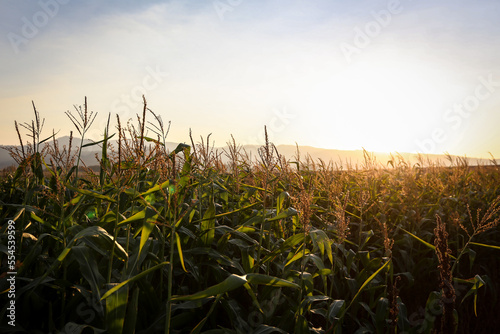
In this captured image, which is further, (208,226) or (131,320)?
(208,226)

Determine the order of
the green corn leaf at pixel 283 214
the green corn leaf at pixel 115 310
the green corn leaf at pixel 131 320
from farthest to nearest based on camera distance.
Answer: the green corn leaf at pixel 283 214
the green corn leaf at pixel 131 320
the green corn leaf at pixel 115 310

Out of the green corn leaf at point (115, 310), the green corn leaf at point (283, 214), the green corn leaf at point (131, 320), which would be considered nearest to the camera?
the green corn leaf at point (115, 310)

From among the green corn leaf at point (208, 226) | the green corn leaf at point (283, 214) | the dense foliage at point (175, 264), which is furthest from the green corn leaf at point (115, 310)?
the green corn leaf at point (283, 214)

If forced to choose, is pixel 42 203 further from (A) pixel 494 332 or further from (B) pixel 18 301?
(A) pixel 494 332

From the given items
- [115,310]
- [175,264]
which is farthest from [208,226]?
[115,310]

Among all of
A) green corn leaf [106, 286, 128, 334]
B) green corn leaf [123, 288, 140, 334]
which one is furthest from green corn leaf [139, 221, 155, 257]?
green corn leaf [123, 288, 140, 334]

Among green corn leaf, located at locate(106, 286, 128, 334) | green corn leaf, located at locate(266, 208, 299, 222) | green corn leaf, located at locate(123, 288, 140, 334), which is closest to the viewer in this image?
green corn leaf, located at locate(106, 286, 128, 334)

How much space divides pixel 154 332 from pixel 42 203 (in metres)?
1.67

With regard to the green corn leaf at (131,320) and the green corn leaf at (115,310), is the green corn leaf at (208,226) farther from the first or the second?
the green corn leaf at (115,310)

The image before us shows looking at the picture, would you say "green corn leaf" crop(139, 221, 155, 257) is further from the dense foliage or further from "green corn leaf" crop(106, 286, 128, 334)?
"green corn leaf" crop(106, 286, 128, 334)

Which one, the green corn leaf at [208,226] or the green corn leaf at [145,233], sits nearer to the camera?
the green corn leaf at [145,233]

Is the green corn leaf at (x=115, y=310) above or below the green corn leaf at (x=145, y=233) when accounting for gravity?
below

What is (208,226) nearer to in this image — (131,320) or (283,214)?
(283,214)

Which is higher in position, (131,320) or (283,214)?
(283,214)
